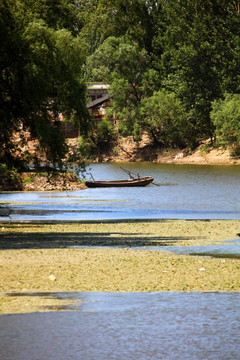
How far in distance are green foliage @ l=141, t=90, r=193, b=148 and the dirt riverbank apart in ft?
295

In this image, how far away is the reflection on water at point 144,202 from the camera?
42.7 meters

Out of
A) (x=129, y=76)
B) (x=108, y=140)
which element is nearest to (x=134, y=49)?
(x=129, y=76)

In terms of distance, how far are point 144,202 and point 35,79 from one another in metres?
23.4

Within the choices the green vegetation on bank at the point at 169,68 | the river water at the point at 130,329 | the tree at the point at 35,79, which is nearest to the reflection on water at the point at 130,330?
the river water at the point at 130,329

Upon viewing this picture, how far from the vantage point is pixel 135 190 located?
72.2 metres

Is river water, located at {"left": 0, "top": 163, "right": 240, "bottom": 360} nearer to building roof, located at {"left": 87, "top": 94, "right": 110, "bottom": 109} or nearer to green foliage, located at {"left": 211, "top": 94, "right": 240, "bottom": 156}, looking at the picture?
green foliage, located at {"left": 211, "top": 94, "right": 240, "bottom": 156}

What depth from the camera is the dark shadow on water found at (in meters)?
26.4

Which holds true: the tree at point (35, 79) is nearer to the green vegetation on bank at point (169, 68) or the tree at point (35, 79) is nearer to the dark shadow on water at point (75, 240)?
the dark shadow on water at point (75, 240)

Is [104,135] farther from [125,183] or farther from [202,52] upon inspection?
[125,183]

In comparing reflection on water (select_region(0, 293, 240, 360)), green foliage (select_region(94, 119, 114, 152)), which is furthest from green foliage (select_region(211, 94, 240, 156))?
reflection on water (select_region(0, 293, 240, 360))

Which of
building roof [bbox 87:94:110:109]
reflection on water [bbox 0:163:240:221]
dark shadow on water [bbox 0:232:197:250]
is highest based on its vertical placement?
building roof [bbox 87:94:110:109]

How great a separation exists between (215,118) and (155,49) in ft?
76.8

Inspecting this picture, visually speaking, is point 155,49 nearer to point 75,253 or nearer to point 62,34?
point 62,34

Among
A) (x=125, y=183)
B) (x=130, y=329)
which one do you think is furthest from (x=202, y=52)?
(x=130, y=329)
